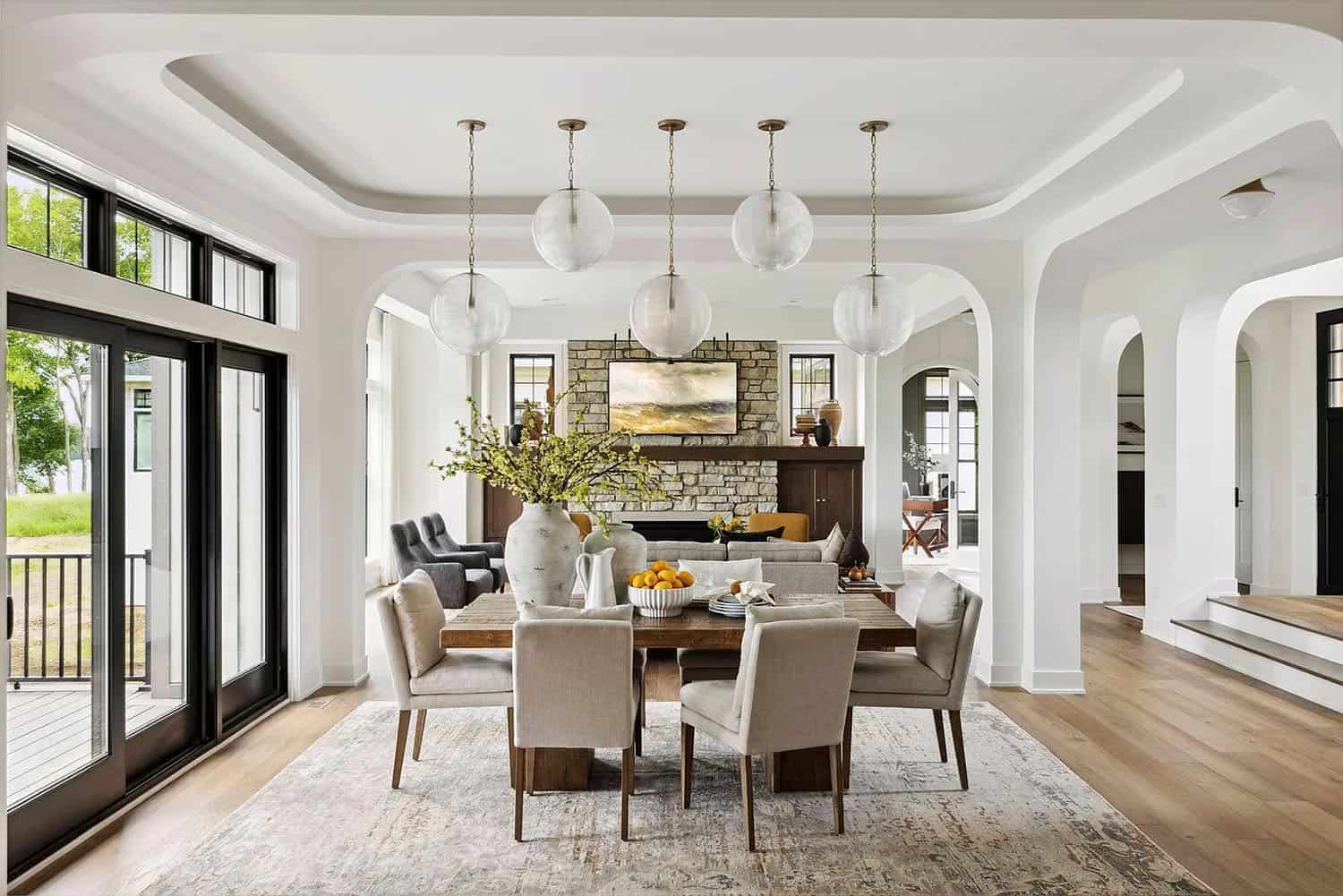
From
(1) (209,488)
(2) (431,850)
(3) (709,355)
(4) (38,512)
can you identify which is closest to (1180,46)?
(2) (431,850)

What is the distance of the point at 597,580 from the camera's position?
12.4 feet

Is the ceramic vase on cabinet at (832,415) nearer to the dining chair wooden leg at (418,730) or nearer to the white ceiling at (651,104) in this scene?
the white ceiling at (651,104)

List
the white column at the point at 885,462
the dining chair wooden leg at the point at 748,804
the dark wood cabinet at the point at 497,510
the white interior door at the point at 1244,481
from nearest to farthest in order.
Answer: the dining chair wooden leg at the point at 748,804 < the white interior door at the point at 1244,481 < the white column at the point at 885,462 < the dark wood cabinet at the point at 497,510

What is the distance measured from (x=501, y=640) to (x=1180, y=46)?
288cm

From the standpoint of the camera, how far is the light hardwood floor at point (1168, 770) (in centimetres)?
313

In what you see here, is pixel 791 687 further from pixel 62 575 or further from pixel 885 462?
pixel 885 462

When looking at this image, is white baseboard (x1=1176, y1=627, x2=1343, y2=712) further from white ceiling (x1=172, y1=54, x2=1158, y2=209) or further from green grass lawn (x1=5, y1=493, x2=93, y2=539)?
green grass lawn (x1=5, y1=493, x2=93, y2=539)

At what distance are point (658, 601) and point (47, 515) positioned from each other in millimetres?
2200

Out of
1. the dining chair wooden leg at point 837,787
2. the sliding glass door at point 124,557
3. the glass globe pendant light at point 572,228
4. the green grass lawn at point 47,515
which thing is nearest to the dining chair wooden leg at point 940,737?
the dining chair wooden leg at point 837,787

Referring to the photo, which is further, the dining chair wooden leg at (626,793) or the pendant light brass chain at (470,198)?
the pendant light brass chain at (470,198)

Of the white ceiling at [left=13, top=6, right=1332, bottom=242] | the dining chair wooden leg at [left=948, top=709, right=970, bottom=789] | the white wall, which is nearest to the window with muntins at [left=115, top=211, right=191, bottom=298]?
the white ceiling at [left=13, top=6, right=1332, bottom=242]

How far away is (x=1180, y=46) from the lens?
8.11ft

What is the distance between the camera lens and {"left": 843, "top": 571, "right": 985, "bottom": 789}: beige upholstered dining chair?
12.2 ft

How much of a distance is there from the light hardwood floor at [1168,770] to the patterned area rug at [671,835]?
0.15 metres
